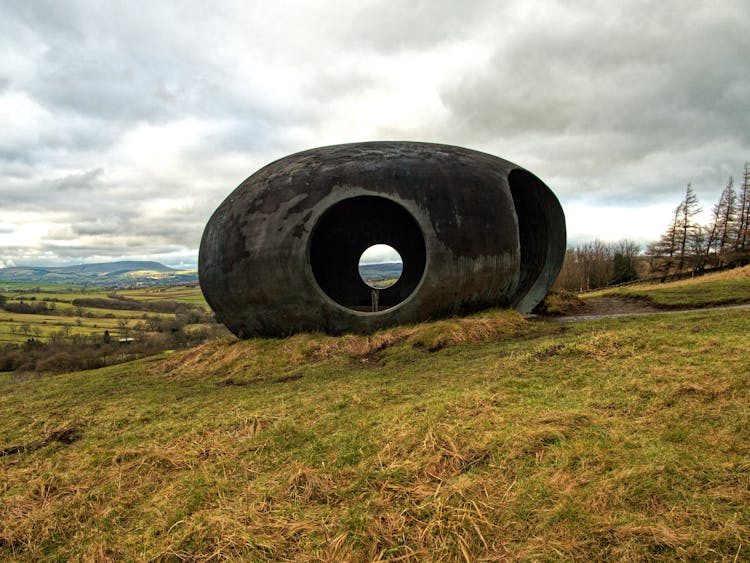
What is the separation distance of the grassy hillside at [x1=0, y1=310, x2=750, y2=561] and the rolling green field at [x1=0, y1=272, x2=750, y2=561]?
1 centimetres

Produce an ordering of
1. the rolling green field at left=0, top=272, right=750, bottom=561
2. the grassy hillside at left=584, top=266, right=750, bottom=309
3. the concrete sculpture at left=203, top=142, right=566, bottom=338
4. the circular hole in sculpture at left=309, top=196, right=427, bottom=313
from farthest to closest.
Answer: the circular hole in sculpture at left=309, top=196, right=427, bottom=313 < the grassy hillside at left=584, top=266, right=750, bottom=309 < the concrete sculpture at left=203, top=142, right=566, bottom=338 < the rolling green field at left=0, top=272, right=750, bottom=561

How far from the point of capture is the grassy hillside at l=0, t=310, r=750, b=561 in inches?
87.9

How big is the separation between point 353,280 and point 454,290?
270 inches

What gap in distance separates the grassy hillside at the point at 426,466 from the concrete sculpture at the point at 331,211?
269 centimetres

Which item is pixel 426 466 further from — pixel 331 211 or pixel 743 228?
pixel 743 228

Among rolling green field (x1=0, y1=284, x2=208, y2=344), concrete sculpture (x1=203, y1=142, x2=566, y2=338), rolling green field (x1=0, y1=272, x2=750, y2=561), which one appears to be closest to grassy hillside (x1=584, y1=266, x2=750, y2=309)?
concrete sculpture (x1=203, y1=142, x2=566, y2=338)

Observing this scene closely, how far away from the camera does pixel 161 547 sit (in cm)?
241

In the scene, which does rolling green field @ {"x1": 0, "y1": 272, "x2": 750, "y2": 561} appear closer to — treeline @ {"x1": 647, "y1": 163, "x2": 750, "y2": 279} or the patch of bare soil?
the patch of bare soil

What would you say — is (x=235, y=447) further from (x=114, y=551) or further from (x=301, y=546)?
(x=301, y=546)

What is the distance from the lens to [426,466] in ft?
9.61

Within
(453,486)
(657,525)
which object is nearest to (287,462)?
(453,486)

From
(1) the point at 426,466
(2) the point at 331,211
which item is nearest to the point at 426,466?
(1) the point at 426,466

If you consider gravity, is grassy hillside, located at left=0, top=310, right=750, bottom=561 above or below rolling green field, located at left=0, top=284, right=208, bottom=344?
above

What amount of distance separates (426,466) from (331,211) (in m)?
6.52
